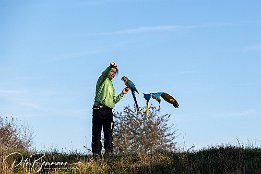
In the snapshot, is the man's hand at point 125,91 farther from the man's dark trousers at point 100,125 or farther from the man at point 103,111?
the man's dark trousers at point 100,125

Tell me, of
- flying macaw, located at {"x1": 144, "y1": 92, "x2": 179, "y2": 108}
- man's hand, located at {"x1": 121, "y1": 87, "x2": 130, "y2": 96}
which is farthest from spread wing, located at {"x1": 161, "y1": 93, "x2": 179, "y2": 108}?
man's hand, located at {"x1": 121, "y1": 87, "x2": 130, "y2": 96}

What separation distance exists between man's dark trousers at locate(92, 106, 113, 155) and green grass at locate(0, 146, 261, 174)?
0.50 m

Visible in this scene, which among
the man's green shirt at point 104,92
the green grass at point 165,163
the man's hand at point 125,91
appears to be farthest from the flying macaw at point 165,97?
the green grass at point 165,163

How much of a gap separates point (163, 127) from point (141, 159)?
17.7m

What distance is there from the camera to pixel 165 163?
10.4 meters

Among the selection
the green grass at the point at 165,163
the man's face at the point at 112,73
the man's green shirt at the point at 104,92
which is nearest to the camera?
the green grass at the point at 165,163

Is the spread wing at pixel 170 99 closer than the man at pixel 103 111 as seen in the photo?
No

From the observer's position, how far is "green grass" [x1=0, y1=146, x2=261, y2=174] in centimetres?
986

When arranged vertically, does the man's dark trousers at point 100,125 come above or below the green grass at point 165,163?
above

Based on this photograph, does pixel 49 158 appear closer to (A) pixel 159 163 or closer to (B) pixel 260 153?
(A) pixel 159 163

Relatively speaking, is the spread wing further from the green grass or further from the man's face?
the green grass

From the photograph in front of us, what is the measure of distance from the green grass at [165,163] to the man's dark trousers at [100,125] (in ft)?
1.64

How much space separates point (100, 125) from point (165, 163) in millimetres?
2209

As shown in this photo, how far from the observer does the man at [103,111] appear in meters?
11.8
